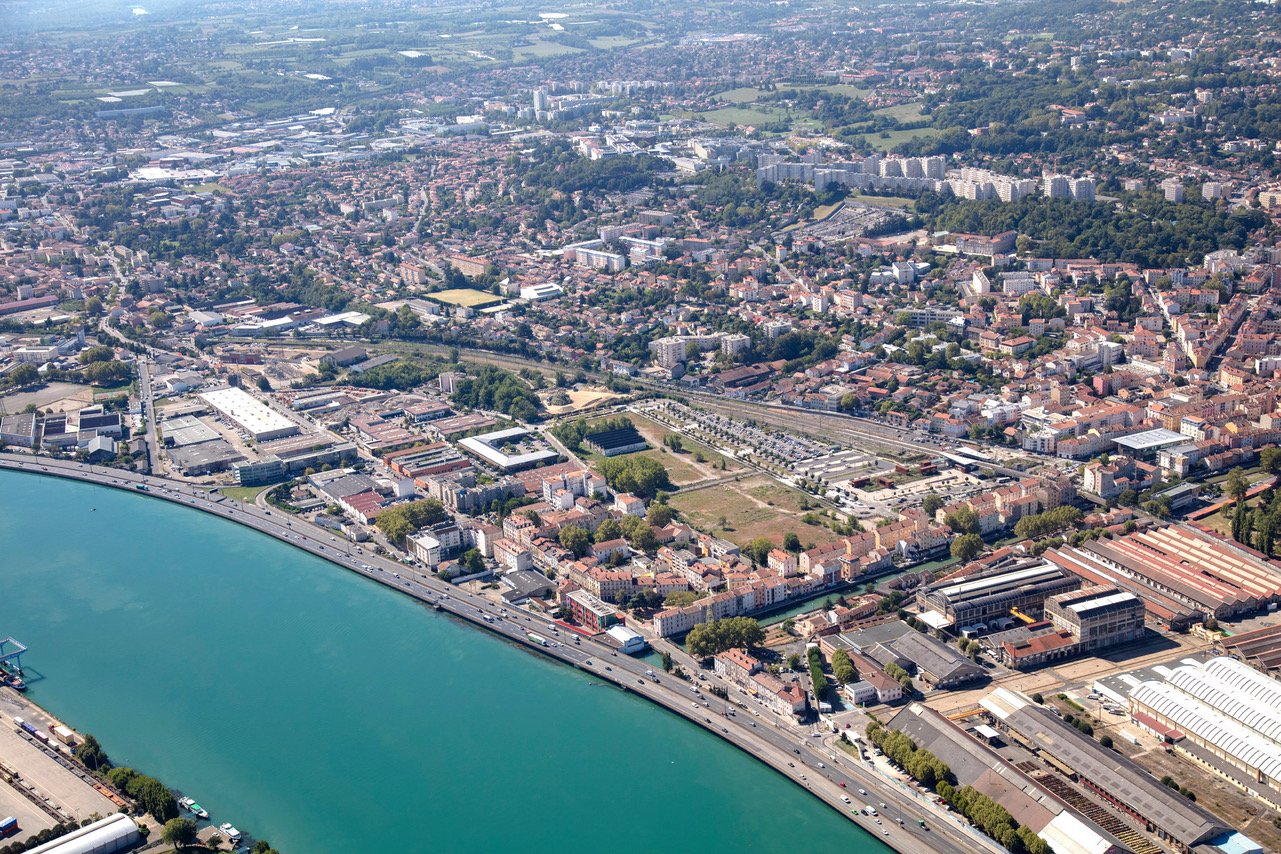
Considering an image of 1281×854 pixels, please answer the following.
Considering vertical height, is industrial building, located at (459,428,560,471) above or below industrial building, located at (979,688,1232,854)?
below

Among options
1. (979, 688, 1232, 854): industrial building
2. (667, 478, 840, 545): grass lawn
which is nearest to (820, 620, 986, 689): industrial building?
(979, 688, 1232, 854): industrial building

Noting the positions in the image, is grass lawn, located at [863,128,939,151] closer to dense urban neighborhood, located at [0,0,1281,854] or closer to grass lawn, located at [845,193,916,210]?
dense urban neighborhood, located at [0,0,1281,854]

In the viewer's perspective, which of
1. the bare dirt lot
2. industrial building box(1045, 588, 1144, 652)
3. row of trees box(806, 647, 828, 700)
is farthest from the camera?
the bare dirt lot

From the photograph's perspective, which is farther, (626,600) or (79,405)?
(79,405)

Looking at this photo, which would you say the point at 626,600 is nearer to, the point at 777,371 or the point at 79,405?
the point at 777,371

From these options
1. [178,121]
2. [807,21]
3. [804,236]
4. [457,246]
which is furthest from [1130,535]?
[807,21]

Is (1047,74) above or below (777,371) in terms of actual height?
above

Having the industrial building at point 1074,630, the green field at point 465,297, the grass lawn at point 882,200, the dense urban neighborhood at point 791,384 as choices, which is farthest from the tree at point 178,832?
the grass lawn at point 882,200

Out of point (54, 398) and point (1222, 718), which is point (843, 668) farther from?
point (54, 398)
